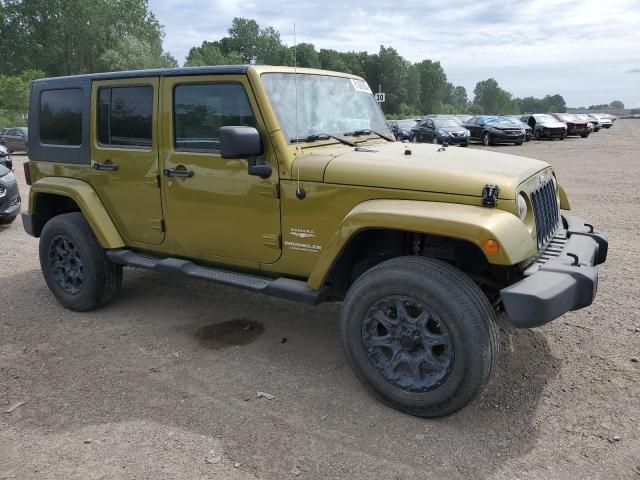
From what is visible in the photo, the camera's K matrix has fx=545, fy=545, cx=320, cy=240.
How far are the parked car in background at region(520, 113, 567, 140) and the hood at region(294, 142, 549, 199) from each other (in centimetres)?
2649

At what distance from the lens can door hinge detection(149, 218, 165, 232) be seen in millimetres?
4273

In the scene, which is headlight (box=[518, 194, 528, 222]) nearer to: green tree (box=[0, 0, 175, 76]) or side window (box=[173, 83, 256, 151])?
side window (box=[173, 83, 256, 151])

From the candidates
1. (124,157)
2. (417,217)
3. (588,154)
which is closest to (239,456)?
(417,217)

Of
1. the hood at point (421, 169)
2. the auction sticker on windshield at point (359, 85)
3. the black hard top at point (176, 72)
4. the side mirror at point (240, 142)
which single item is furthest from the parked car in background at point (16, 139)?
the hood at point (421, 169)

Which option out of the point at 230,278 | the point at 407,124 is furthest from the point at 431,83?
the point at 230,278

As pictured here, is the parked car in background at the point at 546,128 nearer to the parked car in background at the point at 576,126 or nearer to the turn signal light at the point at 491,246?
A: the parked car in background at the point at 576,126

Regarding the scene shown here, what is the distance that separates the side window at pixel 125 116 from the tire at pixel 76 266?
2.68 feet

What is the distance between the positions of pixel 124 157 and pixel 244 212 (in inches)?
51.0

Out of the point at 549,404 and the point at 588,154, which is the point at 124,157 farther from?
the point at 588,154

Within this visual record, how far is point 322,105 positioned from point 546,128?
1055 inches

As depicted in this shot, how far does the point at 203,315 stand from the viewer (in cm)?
473

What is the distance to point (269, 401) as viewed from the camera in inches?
132

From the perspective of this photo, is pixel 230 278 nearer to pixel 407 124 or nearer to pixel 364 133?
pixel 364 133

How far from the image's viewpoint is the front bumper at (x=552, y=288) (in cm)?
267
